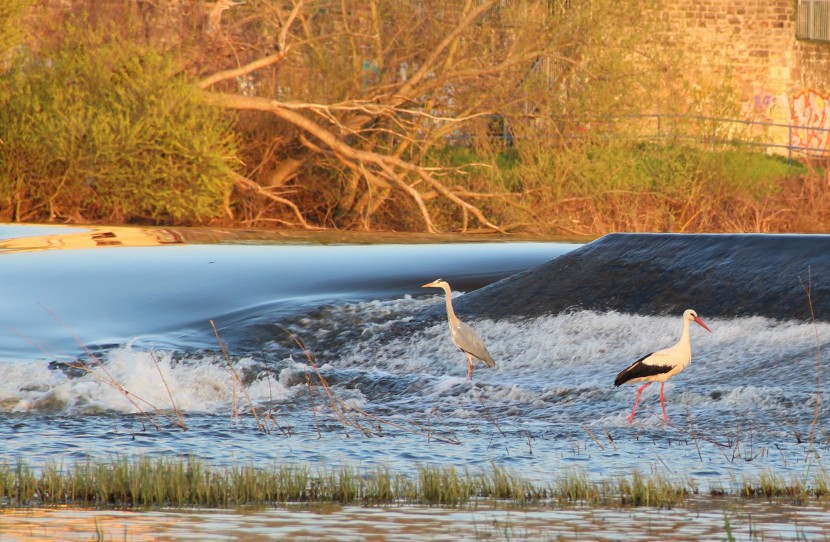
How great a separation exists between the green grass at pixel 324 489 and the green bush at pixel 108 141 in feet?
64.1

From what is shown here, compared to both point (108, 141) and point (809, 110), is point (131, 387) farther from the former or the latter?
point (809, 110)

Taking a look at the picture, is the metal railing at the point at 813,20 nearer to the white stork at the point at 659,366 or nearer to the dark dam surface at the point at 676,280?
the dark dam surface at the point at 676,280

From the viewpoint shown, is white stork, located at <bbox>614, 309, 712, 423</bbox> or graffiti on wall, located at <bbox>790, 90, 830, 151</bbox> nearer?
white stork, located at <bbox>614, 309, 712, 423</bbox>

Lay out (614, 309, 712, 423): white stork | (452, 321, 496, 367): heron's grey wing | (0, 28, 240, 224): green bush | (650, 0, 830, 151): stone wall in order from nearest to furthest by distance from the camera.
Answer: (614, 309, 712, 423): white stork
(452, 321, 496, 367): heron's grey wing
(0, 28, 240, 224): green bush
(650, 0, 830, 151): stone wall

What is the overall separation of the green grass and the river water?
576mm

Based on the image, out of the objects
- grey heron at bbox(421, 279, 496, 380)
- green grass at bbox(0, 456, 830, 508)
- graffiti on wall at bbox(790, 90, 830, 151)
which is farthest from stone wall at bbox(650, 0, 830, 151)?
green grass at bbox(0, 456, 830, 508)

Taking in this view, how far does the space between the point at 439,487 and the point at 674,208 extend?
25681 mm

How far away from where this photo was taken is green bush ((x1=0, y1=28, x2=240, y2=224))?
26.9m

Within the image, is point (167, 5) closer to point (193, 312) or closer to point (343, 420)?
point (193, 312)

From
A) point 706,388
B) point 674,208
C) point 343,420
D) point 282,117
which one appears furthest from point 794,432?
point 674,208

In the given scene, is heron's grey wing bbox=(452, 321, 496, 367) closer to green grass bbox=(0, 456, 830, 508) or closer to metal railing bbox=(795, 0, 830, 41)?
green grass bbox=(0, 456, 830, 508)

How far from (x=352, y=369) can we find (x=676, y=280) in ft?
11.8

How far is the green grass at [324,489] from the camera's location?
23.9ft

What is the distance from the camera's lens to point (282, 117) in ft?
95.1
